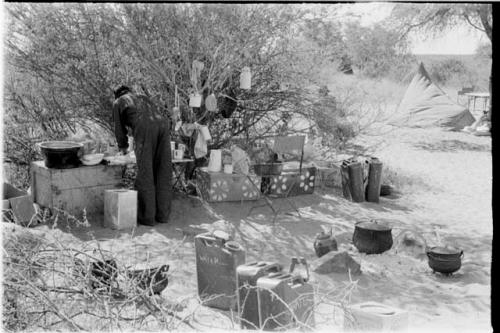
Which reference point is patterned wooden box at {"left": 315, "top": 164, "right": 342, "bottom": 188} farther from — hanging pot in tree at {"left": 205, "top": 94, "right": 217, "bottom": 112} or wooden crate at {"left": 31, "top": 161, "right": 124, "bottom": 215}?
wooden crate at {"left": 31, "top": 161, "right": 124, "bottom": 215}

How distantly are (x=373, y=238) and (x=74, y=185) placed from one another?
3519 mm

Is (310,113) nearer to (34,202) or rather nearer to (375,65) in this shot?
(34,202)

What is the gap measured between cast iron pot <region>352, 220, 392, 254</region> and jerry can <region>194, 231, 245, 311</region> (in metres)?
2.13

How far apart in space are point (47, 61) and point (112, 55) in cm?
89

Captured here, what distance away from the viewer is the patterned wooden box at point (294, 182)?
8.69m

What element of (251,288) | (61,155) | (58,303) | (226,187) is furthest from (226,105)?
A: (58,303)

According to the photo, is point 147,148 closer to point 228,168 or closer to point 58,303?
point 228,168

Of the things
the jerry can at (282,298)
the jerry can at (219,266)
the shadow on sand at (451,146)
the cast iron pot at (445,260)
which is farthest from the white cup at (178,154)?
the shadow on sand at (451,146)

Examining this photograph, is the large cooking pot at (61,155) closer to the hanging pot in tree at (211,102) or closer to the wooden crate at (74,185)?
the wooden crate at (74,185)

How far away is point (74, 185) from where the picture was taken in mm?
7297

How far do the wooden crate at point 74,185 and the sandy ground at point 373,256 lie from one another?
31 centimetres

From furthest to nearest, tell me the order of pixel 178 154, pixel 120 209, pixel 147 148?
pixel 178 154 → pixel 147 148 → pixel 120 209

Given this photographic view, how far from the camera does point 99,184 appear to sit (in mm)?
7488

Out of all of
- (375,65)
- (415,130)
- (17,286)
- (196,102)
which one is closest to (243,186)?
(196,102)
